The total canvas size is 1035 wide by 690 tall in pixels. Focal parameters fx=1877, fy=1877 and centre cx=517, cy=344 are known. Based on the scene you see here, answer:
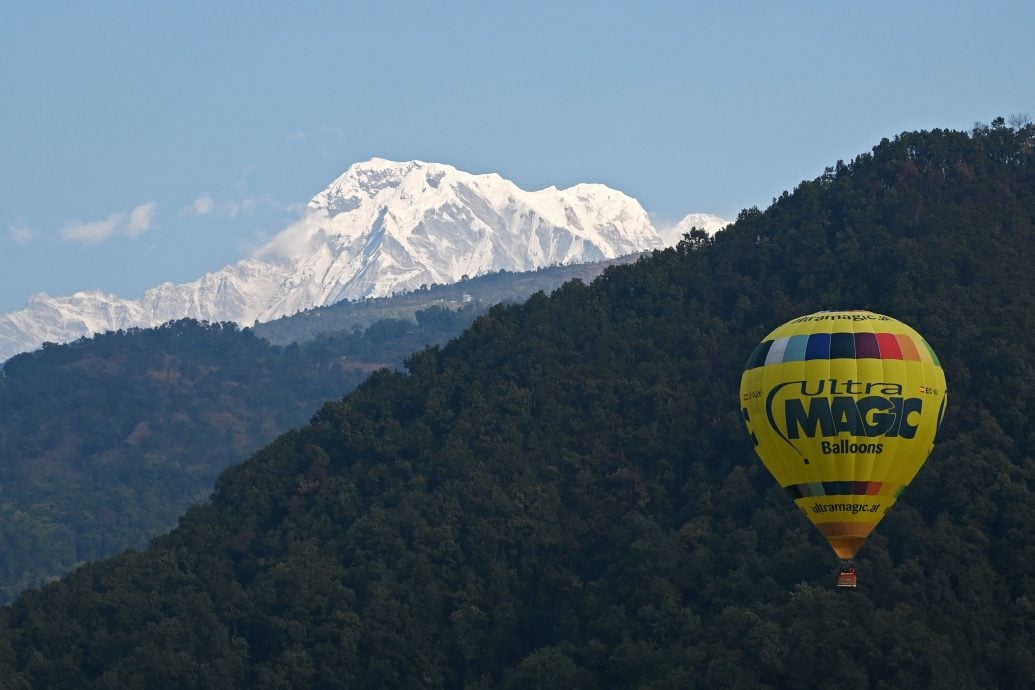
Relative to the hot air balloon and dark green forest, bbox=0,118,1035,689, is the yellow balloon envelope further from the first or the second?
dark green forest, bbox=0,118,1035,689

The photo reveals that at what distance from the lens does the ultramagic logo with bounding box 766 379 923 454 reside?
68.0 m

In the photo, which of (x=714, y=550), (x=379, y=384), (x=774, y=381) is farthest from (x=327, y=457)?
(x=774, y=381)

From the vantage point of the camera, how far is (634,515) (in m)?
108

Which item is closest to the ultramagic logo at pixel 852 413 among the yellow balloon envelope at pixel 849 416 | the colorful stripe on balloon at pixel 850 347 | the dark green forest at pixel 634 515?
the yellow balloon envelope at pixel 849 416

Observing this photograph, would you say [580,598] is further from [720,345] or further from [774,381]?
[774,381]

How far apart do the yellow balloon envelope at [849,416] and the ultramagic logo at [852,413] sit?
0.04 metres

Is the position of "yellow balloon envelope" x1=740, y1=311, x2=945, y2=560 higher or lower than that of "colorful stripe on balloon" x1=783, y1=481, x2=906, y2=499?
higher

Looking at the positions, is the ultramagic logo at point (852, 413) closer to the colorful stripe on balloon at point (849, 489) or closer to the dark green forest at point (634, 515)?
the colorful stripe on balloon at point (849, 489)

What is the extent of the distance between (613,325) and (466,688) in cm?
3421

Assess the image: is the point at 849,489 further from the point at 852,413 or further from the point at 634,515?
the point at 634,515

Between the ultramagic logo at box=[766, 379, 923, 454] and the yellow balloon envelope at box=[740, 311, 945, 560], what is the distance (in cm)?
4

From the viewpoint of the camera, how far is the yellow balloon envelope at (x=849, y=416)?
68000mm

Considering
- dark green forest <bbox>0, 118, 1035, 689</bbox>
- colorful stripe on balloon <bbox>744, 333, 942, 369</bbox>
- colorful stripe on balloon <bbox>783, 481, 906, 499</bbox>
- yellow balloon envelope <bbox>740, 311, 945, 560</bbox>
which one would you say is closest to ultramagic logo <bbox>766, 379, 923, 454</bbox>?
yellow balloon envelope <bbox>740, 311, 945, 560</bbox>

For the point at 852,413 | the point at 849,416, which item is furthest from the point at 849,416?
the point at 852,413
